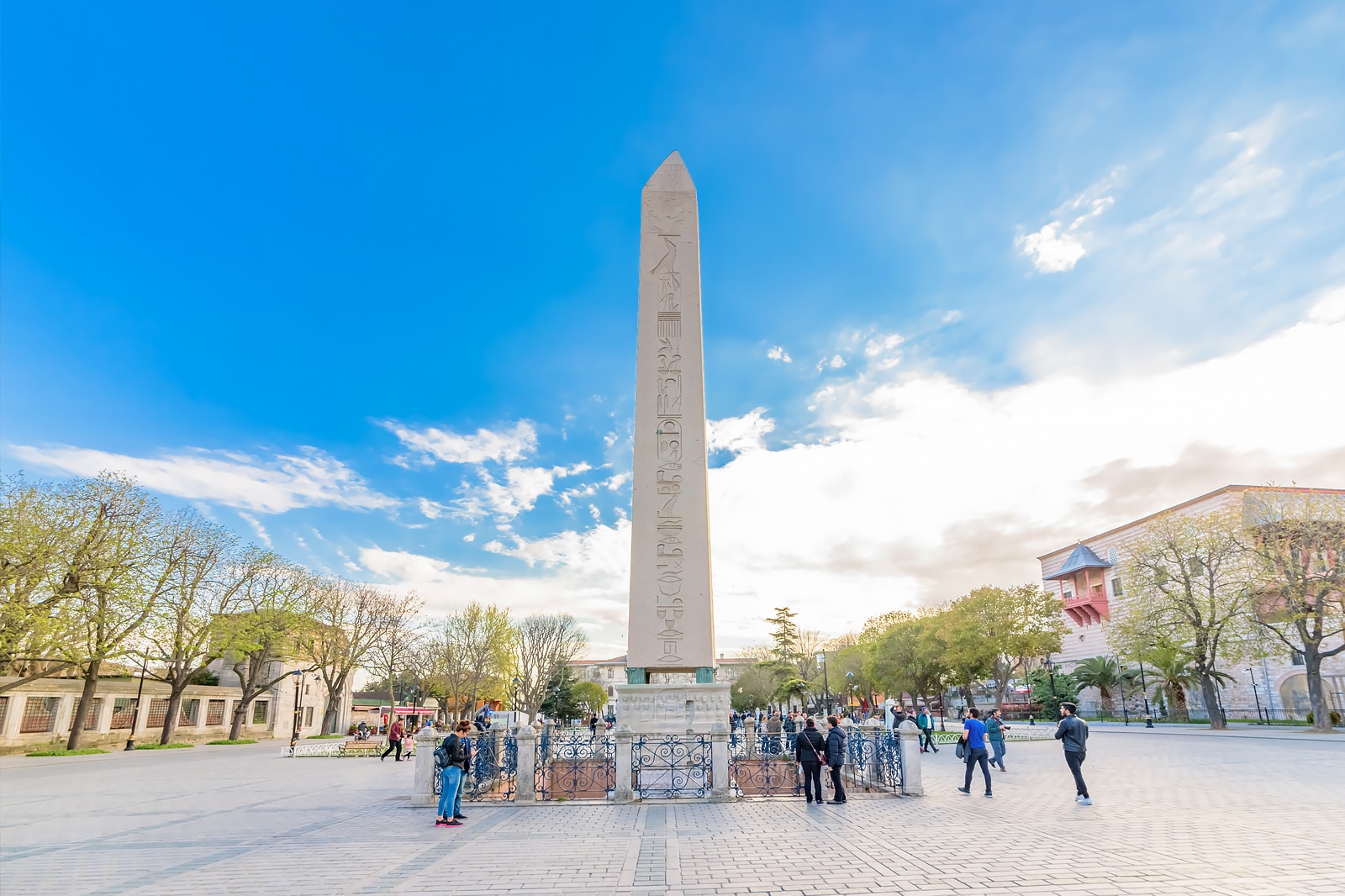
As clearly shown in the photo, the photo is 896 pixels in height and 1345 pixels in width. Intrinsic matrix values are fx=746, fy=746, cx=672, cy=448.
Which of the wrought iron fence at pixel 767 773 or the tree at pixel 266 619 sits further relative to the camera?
the tree at pixel 266 619

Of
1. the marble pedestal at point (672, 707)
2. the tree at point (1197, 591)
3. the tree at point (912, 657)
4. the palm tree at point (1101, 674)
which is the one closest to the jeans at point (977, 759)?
the marble pedestal at point (672, 707)

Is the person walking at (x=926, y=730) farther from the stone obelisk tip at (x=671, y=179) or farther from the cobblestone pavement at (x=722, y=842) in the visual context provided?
the stone obelisk tip at (x=671, y=179)

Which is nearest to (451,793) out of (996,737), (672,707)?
(672,707)

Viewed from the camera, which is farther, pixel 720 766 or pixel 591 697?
pixel 591 697

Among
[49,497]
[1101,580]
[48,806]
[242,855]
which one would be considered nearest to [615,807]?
[242,855]

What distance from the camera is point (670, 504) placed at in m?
15.5

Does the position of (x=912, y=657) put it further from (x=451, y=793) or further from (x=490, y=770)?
(x=451, y=793)

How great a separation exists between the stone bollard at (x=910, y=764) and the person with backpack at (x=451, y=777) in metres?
7.00

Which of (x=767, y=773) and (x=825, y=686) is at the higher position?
(x=825, y=686)

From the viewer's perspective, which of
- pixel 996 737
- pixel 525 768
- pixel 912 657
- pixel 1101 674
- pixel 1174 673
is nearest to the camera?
pixel 525 768

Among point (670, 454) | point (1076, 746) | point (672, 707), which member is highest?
point (670, 454)

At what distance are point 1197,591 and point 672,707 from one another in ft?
90.8

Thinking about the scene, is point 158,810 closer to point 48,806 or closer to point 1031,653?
point 48,806

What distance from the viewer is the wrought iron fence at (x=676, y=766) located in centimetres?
1223
